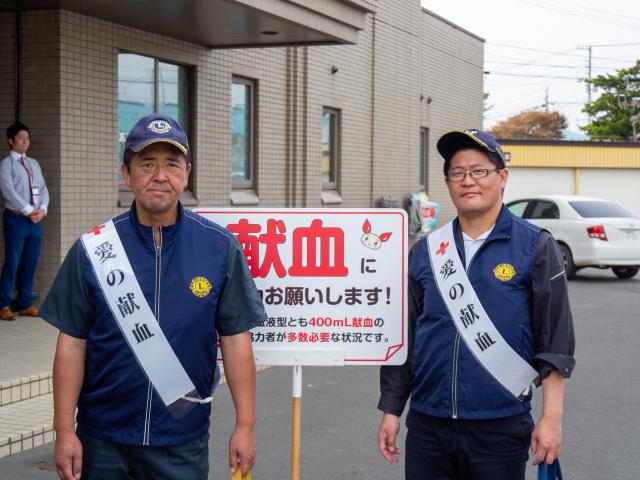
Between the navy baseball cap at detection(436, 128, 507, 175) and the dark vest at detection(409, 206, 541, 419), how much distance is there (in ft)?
0.74

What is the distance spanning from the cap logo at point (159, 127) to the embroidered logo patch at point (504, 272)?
1.27 m

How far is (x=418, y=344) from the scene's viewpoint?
3566mm

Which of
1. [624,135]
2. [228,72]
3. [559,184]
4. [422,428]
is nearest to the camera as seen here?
[422,428]

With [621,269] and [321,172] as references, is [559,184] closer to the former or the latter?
[621,269]

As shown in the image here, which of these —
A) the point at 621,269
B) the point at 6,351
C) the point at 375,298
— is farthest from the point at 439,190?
the point at 375,298

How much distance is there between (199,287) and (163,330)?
0.64 feet

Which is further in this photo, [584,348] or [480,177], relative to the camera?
[584,348]

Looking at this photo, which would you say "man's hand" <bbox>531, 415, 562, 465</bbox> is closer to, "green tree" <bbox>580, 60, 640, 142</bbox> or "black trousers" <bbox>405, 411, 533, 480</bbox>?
"black trousers" <bbox>405, 411, 533, 480</bbox>

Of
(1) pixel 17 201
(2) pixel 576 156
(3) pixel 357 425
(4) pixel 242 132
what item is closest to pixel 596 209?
(4) pixel 242 132

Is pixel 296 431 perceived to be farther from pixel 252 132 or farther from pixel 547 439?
pixel 252 132

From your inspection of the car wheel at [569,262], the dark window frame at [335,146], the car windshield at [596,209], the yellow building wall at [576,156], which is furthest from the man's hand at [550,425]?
the yellow building wall at [576,156]

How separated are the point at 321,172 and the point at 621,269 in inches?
268

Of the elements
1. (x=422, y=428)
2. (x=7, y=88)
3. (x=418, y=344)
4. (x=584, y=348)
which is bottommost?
(x=584, y=348)

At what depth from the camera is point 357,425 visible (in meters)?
7.29
